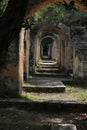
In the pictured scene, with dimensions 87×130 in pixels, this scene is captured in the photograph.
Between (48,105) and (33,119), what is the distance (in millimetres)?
1287

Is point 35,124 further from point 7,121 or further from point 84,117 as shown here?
point 84,117

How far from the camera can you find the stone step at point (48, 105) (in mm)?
10656

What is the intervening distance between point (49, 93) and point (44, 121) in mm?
5301

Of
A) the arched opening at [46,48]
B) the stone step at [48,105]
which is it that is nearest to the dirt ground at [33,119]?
the stone step at [48,105]

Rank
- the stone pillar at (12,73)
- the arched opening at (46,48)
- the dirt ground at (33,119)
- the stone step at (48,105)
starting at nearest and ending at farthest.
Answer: the dirt ground at (33,119) < the stone step at (48,105) < the stone pillar at (12,73) < the arched opening at (46,48)

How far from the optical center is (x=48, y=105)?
10719mm

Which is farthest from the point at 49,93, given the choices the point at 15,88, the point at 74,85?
the point at 74,85

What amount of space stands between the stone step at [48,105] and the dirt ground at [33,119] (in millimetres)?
256

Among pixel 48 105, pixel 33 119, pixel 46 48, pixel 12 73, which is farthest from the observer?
pixel 46 48

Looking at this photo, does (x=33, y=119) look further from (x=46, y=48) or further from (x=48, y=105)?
(x=46, y=48)

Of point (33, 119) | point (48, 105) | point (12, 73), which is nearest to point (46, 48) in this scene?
point (12, 73)

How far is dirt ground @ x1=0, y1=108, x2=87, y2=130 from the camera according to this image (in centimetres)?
854

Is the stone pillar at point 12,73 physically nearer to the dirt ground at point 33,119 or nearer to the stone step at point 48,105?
the stone step at point 48,105

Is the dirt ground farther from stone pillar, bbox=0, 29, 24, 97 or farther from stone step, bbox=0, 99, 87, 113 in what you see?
stone pillar, bbox=0, 29, 24, 97
